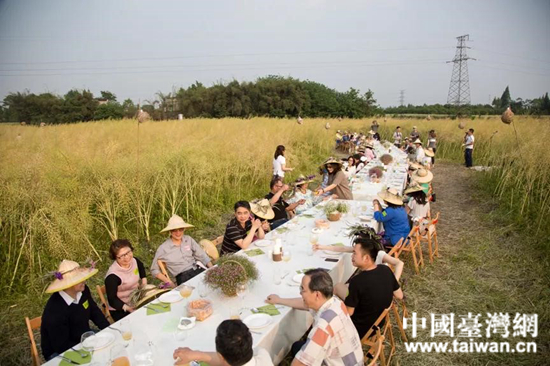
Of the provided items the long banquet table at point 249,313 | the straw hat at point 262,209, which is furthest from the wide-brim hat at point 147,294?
the straw hat at point 262,209

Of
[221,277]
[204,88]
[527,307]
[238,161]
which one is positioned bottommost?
[527,307]

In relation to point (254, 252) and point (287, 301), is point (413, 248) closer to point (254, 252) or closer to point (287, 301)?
point (254, 252)

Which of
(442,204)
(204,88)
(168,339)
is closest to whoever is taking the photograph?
(168,339)

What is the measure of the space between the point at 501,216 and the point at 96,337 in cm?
767

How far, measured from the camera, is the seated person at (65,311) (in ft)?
8.55

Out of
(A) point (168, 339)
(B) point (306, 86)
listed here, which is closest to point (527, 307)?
(A) point (168, 339)

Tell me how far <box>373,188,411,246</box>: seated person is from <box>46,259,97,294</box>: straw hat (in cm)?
367

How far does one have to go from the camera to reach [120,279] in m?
3.27

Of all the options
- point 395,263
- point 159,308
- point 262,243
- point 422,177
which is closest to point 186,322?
point 159,308

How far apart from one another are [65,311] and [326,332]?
2.20 m

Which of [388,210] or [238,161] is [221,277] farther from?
[238,161]

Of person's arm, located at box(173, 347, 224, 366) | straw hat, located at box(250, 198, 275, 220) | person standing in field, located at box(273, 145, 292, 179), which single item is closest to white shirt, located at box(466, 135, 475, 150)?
person standing in field, located at box(273, 145, 292, 179)

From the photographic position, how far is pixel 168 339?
227 centimetres

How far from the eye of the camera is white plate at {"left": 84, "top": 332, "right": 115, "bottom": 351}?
7.25ft
